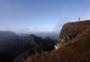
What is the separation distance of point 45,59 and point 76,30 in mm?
22636

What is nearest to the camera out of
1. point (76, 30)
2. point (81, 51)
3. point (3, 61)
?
point (81, 51)

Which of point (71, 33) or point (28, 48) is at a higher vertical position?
point (71, 33)

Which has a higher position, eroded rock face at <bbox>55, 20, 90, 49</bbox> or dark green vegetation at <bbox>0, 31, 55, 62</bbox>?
eroded rock face at <bbox>55, 20, 90, 49</bbox>

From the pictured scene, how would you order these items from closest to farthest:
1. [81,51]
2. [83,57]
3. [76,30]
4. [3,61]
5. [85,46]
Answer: [83,57] < [81,51] < [85,46] < [76,30] < [3,61]

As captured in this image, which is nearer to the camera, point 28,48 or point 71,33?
point 71,33

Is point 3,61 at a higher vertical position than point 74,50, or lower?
lower

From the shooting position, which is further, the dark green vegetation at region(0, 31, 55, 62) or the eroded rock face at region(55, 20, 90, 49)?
the dark green vegetation at region(0, 31, 55, 62)

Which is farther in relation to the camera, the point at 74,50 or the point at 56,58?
the point at 74,50

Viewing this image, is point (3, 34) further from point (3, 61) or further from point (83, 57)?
point (83, 57)

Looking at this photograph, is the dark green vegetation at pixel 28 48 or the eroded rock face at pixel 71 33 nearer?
the eroded rock face at pixel 71 33

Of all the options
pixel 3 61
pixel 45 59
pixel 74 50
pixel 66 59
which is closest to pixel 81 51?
pixel 74 50

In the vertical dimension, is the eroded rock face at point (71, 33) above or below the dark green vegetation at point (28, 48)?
above

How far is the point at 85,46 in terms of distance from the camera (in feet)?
58.1

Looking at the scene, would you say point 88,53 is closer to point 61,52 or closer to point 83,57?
point 83,57
